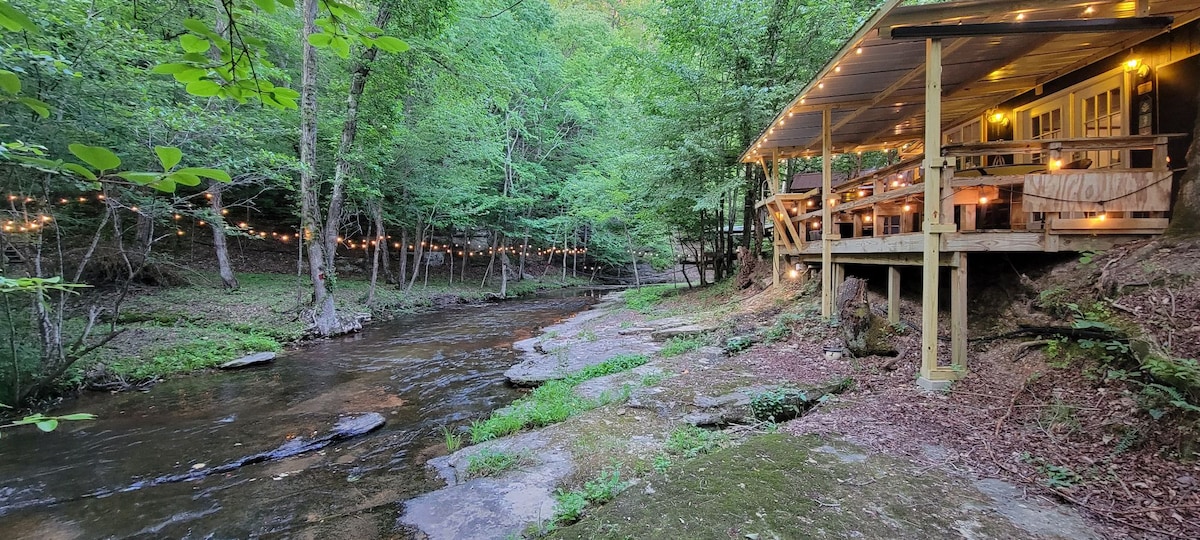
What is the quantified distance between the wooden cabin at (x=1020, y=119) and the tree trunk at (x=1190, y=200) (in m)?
0.13

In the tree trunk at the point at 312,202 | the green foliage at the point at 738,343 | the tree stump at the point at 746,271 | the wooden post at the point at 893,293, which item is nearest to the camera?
the wooden post at the point at 893,293

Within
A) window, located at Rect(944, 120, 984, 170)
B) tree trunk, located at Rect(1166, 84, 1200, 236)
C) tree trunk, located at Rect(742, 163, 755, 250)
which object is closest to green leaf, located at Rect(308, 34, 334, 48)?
tree trunk, located at Rect(1166, 84, 1200, 236)

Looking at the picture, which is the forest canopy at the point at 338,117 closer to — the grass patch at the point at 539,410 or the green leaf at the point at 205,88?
the green leaf at the point at 205,88

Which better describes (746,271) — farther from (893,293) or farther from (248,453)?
(248,453)

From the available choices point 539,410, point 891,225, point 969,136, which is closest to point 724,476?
point 539,410

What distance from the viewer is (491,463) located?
461 centimetres

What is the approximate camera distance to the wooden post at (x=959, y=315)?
16.6 ft

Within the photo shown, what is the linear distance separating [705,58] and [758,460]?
11743 millimetres

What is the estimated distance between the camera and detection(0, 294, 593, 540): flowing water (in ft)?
13.7

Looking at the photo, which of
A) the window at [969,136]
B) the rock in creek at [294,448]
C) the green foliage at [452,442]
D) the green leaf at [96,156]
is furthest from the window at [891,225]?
the green leaf at [96,156]

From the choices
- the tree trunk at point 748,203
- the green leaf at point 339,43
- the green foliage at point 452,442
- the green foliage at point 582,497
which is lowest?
the green foliage at point 452,442

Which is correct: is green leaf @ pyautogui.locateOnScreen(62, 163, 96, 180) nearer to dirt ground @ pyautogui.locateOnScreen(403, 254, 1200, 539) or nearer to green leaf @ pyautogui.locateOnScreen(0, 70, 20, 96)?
green leaf @ pyautogui.locateOnScreen(0, 70, 20, 96)

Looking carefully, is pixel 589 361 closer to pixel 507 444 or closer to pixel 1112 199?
pixel 507 444

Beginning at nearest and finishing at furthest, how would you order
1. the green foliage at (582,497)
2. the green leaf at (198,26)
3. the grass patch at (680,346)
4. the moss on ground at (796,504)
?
the green leaf at (198,26), the moss on ground at (796,504), the green foliage at (582,497), the grass patch at (680,346)
